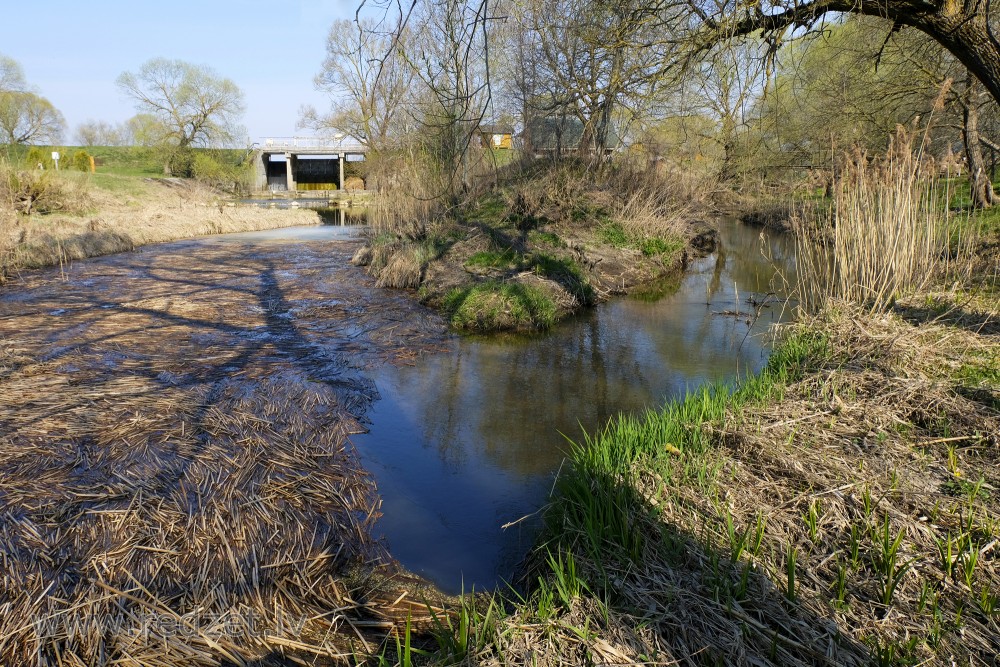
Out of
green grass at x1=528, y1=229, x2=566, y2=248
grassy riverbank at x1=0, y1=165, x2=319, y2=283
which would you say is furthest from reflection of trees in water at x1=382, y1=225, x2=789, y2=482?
grassy riverbank at x1=0, y1=165, x2=319, y2=283

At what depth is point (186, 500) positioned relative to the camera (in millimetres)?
3295

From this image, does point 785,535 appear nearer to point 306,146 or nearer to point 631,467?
point 631,467

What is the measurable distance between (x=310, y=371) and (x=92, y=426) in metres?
2.20

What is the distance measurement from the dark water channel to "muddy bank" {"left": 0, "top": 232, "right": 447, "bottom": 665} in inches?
11.0

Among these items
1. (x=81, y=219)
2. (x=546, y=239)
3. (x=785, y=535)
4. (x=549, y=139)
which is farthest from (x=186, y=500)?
(x=81, y=219)

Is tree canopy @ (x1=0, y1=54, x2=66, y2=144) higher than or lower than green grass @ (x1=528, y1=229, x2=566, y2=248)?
higher

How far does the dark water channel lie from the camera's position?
3.53 meters

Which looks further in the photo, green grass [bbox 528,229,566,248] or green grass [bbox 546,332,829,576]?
green grass [bbox 528,229,566,248]

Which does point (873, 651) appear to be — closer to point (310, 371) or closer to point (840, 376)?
point (840, 376)

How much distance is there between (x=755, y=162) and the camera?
61.3 feet

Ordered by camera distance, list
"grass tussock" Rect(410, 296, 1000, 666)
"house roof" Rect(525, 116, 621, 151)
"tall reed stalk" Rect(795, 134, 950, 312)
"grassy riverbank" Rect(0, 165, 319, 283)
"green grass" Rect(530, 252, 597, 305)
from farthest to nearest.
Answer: "house roof" Rect(525, 116, 621, 151), "grassy riverbank" Rect(0, 165, 319, 283), "green grass" Rect(530, 252, 597, 305), "tall reed stalk" Rect(795, 134, 950, 312), "grass tussock" Rect(410, 296, 1000, 666)

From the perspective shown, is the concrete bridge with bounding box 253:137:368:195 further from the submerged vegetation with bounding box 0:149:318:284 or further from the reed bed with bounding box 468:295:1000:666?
the reed bed with bounding box 468:295:1000:666

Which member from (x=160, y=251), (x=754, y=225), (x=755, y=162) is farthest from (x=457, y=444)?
(x=754, y=225)

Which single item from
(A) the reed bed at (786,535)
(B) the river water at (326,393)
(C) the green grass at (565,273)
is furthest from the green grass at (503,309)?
(A) the reed bed at (786,535)
